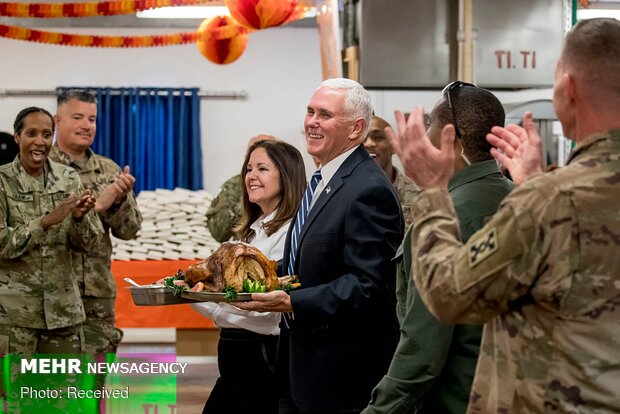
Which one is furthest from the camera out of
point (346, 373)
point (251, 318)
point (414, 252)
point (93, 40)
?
point (93, 40)

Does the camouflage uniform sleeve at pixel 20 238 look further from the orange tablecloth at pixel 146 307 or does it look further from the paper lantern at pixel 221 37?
the paper lantern at pixel 221 37

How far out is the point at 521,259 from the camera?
154 cm

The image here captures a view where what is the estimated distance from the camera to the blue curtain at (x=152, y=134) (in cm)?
1202

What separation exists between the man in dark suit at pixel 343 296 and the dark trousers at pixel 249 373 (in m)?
0.62

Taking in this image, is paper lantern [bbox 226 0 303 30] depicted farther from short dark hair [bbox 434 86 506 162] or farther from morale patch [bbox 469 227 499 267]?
morale patch [bbox 469 227 499 267]

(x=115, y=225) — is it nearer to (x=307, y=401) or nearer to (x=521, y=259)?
(x=307, y=401)

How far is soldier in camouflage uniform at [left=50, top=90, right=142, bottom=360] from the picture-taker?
4.71m

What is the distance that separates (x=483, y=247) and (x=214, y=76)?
A: 11.1 m

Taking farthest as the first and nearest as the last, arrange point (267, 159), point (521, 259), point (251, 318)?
point (267, 159)
point (251, 318)
point (521, 259)

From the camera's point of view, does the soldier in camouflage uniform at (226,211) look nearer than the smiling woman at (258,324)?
No

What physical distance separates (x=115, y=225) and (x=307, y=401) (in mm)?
2252

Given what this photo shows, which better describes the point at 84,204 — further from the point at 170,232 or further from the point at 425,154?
the point at 170,232

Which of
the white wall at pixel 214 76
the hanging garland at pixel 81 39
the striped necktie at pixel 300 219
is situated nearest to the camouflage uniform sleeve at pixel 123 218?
the striped necktie at pixel 300 219

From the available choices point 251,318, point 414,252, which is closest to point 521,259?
point 414,252
